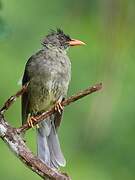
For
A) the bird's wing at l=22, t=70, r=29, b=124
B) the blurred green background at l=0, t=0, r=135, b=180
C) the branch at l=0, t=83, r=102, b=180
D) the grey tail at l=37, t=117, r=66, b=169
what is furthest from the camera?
the blurred green background at l=0, t=0, r=135, b=180

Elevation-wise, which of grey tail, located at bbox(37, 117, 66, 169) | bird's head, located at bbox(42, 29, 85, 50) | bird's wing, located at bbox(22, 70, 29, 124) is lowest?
grey tail, located at bbox(37, 117, 66, 169)

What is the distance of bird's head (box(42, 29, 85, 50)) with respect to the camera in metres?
5.99

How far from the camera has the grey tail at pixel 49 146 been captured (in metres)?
5.06

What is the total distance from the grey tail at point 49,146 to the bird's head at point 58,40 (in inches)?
28.9

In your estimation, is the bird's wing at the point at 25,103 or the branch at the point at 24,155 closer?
the branch at the point at 24,155

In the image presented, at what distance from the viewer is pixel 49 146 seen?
539 centimetres

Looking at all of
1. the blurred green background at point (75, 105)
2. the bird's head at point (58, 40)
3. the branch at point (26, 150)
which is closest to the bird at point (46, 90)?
the bird's head at point (58, 40)

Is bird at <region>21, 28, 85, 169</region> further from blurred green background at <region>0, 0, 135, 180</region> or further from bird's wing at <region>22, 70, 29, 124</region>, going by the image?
blurred green background at <region>0, 0, 135, 180</region>

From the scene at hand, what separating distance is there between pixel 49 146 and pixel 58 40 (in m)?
1.07

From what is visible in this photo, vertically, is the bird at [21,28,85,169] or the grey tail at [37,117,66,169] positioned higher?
the bird at [21,28,85,169]

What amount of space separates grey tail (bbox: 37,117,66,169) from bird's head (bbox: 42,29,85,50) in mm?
735

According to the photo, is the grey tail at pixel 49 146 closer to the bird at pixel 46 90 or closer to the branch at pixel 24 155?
the bird at pixel 46 90

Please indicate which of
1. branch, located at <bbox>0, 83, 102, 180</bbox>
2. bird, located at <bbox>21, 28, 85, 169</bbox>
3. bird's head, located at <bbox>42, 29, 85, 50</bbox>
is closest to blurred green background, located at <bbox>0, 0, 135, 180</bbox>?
bird's head, located at <bbox>42, 29, 85, 50</bbox>

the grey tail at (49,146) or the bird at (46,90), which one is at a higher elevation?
the bird at (46,90)
